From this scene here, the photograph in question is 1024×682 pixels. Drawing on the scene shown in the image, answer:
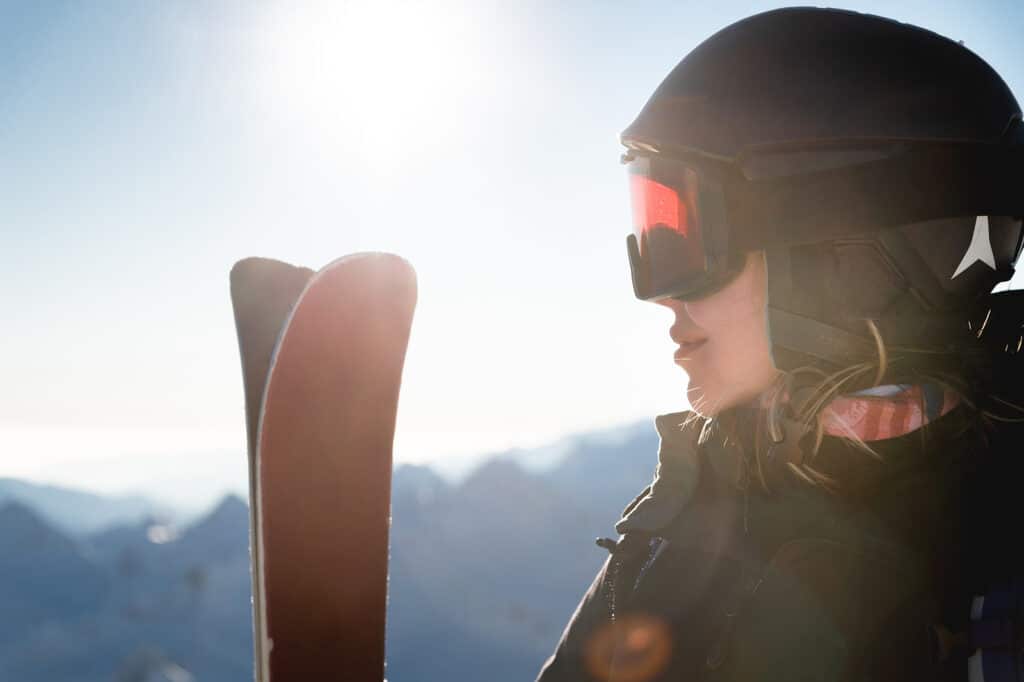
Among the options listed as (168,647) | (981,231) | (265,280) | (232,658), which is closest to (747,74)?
(981,231)

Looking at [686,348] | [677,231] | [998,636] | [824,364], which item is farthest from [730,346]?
[998,636]

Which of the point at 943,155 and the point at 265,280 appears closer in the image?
the point at 265,280

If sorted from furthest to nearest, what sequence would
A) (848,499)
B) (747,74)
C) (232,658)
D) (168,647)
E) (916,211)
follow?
(168,647), (232,658), (747,74), (916,211), (848,499)

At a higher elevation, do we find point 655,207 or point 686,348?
point 655,207

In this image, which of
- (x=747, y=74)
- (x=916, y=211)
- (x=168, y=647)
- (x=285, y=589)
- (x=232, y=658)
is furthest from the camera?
(x=168, y=647)

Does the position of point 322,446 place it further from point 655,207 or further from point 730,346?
point 655,207

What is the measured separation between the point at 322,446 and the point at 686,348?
1444 millimetres

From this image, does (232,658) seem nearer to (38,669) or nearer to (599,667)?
(38,669)

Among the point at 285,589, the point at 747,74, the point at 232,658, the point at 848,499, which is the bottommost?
the point at 232,658

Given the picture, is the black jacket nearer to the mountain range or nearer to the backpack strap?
the backpack strap

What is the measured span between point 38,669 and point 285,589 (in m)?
204

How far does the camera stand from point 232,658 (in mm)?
137125

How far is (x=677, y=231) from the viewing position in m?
2.52

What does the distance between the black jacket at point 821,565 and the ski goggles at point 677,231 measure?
58 cm
